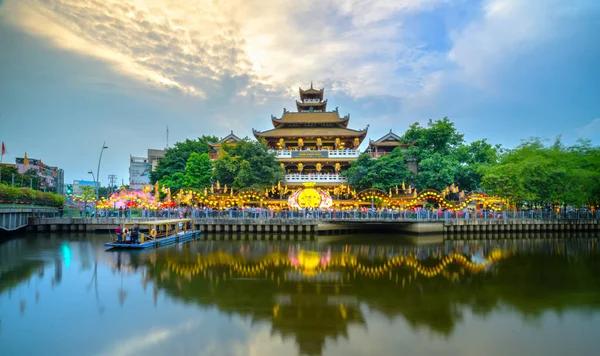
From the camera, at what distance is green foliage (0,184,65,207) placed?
2563cm

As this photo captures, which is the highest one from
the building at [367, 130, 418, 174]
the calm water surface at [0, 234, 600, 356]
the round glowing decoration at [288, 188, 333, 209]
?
the building at [367, 130, 418, 174]

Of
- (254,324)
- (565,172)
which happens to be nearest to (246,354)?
(254,324)

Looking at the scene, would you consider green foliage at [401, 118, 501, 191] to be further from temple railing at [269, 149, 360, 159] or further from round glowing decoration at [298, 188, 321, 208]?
round glowing decoration at [298, 188, 321, 208]

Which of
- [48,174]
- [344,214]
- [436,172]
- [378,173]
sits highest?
[48,174]

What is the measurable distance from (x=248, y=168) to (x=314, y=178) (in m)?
8.41

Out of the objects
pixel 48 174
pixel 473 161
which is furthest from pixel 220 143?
pixel 48 174

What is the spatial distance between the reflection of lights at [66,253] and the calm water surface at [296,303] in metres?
0.23

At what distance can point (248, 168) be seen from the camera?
108 ft

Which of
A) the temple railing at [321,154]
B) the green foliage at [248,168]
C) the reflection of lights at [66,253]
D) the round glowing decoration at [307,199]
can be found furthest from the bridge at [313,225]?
the temple railing at [321,154]

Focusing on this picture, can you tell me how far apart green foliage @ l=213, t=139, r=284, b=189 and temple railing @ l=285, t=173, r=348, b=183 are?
2907 millimetres

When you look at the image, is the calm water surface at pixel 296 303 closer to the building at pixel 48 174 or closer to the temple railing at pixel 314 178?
the temple railing at pixel 314 178

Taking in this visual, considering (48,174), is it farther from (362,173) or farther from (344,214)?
(344,214)

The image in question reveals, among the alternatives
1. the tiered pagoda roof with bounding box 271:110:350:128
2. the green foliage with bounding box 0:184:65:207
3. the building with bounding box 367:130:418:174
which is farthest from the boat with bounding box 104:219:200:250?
the building with bounding box 367:130:418:174

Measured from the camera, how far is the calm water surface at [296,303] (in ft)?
28.5
